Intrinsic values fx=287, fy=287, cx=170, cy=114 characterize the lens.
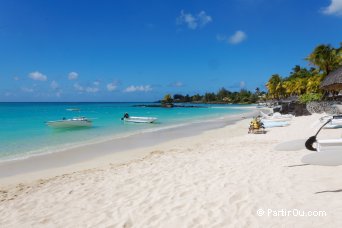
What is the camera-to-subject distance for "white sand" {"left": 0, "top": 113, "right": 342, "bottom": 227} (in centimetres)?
400

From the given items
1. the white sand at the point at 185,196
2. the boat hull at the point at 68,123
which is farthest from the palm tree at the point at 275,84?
the white sand at the point at 185,196

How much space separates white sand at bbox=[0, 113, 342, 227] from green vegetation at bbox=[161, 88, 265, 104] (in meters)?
106

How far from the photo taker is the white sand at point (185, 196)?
400cm

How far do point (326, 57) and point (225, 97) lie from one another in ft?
347

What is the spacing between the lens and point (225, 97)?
142 metres

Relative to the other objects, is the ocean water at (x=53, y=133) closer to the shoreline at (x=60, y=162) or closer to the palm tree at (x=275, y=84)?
the shoreline at (x=60, y=162)

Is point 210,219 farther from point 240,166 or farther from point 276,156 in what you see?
point 276,156

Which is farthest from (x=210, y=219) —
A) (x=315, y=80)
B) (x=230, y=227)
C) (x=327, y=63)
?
(x=315, y=80)

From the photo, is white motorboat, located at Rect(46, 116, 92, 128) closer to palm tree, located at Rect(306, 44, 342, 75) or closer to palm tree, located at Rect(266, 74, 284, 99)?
palm tree, located at Rect(306, 44, 342, 75)

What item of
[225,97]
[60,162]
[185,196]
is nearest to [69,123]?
[60,162]

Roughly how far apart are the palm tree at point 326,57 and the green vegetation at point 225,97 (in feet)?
257

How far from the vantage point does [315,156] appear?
4.70 metres

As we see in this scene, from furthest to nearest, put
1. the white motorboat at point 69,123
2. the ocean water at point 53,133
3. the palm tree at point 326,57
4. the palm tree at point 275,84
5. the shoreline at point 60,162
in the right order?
the palm tree at point 275,84 → the palm tree at point 326,57 → the white motorboat at point 69,123 → the ocean water at point 53,133 → the shoreline at point 60,162

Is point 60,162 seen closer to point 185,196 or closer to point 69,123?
point 185,196
